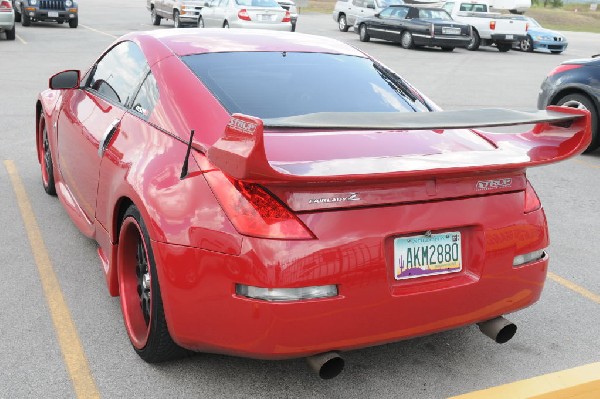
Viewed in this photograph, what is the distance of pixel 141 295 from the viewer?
3.82m

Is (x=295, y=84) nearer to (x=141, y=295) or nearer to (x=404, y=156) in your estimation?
(x=404, y=156)

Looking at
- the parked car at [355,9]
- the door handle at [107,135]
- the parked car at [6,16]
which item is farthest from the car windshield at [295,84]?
the parked car at [355,9]

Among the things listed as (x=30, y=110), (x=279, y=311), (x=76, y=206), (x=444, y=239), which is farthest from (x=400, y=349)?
(x=30, y=110)

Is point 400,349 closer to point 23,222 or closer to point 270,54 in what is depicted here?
point 270,54

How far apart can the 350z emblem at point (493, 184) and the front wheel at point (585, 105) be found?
5987mm

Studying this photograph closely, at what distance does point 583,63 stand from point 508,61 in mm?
13703

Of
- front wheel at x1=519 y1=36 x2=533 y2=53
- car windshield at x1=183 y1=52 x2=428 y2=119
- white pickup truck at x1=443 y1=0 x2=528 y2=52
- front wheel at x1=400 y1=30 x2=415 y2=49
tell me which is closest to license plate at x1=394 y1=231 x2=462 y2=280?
car windshield at x1=183 y1=52 x2=428 y2=119

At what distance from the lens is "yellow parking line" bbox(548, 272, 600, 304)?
185 inches

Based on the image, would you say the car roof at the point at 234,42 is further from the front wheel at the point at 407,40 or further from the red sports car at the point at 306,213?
the front wheel at the point at 407,40

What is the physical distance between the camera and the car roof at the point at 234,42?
13.5 ft

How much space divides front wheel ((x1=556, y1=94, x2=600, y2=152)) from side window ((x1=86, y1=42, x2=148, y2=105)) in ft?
19.5

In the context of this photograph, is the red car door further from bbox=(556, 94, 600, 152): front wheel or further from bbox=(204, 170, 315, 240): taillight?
bbox=(556, 94, 600, 152): front wheel

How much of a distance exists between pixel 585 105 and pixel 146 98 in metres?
6.55

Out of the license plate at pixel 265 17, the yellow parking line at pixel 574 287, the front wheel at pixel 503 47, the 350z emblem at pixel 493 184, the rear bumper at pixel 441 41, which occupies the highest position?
the 350z emblem at pixel 493 184
